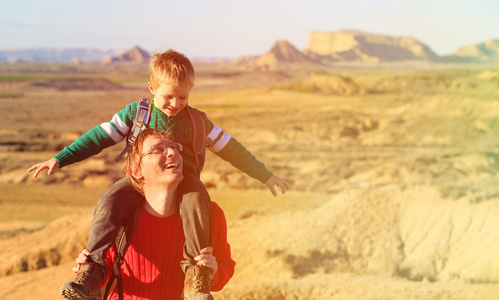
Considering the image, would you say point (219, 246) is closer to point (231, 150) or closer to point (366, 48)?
point (231, 150)

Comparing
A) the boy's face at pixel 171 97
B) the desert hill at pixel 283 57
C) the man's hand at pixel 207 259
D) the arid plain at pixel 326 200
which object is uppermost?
the desert hill at pixel 283 57

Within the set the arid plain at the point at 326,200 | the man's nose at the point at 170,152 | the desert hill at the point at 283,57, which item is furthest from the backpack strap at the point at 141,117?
the desert hill at the point at 283,57

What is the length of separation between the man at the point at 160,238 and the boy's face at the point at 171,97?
139mm

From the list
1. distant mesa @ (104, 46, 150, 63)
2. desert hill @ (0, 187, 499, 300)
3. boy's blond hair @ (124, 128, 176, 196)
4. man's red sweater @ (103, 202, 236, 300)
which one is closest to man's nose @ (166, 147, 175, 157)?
boy's blond hair @ (124, 128, 176, 196)

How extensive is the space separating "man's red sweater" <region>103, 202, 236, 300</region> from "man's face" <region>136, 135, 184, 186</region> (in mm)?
241

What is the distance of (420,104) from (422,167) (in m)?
14.0

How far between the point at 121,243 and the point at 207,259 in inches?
19.1

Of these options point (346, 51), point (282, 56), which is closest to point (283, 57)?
point (282, 56)

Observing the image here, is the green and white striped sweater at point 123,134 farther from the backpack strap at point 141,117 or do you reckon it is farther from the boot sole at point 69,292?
the boot sole at point 69,292

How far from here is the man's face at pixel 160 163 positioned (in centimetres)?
264

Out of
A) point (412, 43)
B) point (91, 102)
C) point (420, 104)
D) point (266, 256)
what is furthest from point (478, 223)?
point (412, 43)

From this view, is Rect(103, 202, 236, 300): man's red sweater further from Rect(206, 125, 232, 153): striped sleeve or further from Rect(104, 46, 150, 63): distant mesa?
Rect(104, 46, 150, 63): distant mesa

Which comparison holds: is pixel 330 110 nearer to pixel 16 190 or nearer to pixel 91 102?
pixel 91 102

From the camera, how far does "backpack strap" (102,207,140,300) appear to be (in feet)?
9.00
